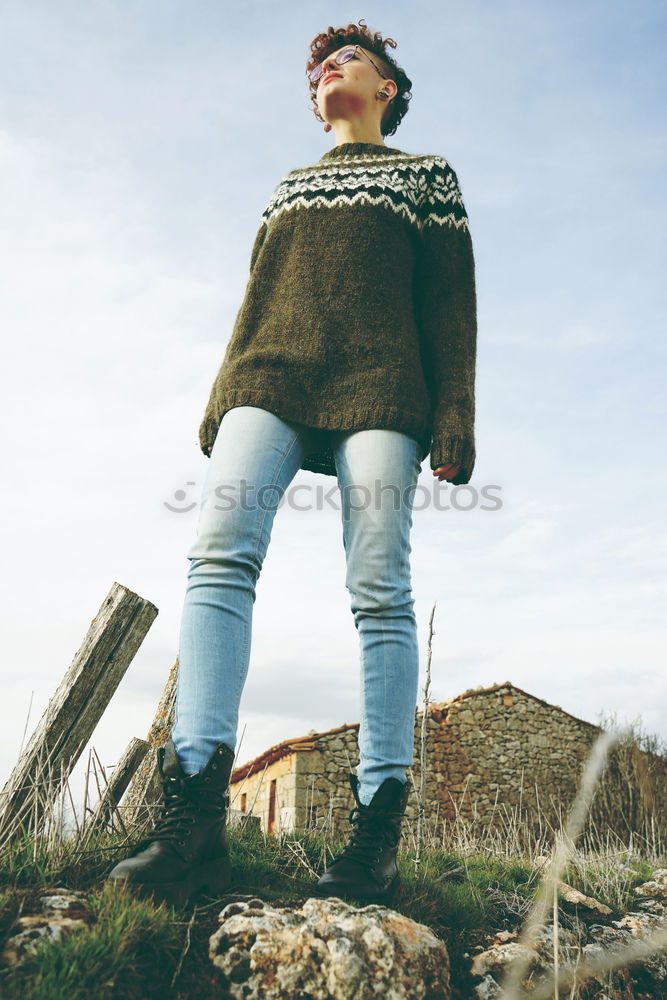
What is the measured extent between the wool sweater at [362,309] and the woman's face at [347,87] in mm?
180

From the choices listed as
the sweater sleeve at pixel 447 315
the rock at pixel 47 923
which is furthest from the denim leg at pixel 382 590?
the rock at pixel 47 923

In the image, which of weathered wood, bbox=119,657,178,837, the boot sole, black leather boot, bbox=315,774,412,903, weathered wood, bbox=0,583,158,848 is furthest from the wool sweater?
weathered wood, bbox=119,657,178,837

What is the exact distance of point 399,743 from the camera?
2.11 meters

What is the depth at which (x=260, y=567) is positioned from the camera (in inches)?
82.6

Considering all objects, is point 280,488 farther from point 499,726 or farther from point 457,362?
point 499,726

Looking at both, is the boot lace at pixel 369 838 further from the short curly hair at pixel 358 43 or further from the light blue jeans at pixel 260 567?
the short curly hair at pixel 358 43

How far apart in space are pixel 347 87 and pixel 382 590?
1.92 m

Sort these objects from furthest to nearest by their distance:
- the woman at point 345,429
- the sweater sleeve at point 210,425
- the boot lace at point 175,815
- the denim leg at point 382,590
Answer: the sweater sleeve at point 210,425
the denim leg at point 382,590
the woman at point 345,429
the boot lace at point 175,815

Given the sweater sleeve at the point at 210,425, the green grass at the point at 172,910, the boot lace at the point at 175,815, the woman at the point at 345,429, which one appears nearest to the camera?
the green grass at the point at 172,910

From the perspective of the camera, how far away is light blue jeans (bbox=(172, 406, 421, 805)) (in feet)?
6.29

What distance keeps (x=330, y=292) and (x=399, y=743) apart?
141 cm

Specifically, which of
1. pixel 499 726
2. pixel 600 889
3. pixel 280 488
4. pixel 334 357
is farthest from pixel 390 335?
pixel 499 726

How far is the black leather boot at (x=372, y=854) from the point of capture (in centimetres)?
191

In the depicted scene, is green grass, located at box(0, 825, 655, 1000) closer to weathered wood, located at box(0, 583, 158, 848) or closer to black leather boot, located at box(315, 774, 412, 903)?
black leather boot, located at box(315, 774, 412, 903)
